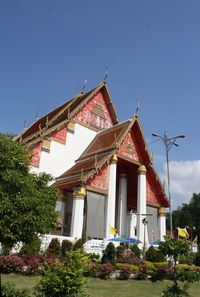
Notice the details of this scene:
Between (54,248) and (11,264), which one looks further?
(54,248)

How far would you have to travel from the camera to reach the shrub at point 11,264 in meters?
14.2

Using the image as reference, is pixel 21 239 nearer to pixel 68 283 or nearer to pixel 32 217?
pixel 32 217

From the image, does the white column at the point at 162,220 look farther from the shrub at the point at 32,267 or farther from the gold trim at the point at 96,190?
the shrub at the point at 32,267

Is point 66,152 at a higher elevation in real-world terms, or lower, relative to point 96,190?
higher

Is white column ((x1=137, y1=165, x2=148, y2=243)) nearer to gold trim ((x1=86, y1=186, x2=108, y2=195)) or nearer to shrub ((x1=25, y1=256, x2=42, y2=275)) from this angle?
gold trim ((x1=86, y1=186, x2=108, y2=195))

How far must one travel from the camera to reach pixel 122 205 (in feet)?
91.0

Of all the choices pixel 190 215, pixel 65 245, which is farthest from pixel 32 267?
pixel 190 215

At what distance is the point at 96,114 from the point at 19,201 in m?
23.2

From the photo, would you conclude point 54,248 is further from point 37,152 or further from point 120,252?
point 37,152

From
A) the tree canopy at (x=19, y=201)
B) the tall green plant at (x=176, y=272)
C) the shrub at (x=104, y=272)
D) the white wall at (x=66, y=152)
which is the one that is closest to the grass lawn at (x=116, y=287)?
the shrub at (x=104, y=272)

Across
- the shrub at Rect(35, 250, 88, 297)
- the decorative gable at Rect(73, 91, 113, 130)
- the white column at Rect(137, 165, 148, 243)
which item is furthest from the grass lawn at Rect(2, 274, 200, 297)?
the decorative gable at Rect(73, 91, 113, 130)

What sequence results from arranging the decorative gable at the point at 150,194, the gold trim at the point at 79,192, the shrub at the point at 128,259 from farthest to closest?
the decorative gable at the point at 150,194 → the gold trim at the point at 79,192 → the shrub at the point at 128,259

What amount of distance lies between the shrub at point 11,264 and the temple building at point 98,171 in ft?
25.6

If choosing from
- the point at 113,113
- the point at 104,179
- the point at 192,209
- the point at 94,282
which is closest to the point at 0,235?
the point at 94,282
